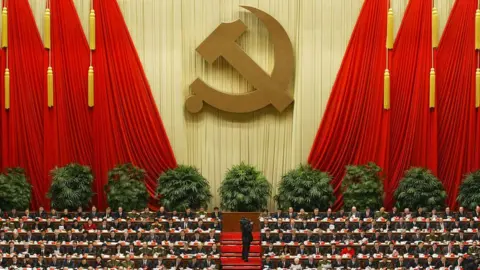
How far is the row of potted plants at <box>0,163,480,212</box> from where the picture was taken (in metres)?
25.9

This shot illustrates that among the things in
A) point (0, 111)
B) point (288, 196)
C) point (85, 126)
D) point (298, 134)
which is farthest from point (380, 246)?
point (0, 111)

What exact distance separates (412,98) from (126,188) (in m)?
8.08

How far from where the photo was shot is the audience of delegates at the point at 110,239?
22.9 m

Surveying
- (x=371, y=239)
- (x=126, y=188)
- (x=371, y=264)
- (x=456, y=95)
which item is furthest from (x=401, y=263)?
(x=126, y=188)

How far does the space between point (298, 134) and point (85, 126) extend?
19.2 feet

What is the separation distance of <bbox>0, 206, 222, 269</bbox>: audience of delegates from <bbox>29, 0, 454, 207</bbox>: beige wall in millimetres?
2991

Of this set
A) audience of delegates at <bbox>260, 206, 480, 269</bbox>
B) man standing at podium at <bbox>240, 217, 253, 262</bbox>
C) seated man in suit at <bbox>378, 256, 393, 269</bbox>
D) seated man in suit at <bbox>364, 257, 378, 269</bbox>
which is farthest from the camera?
man standing at podium at <bbox>240, 217, 253, 262</bbox>

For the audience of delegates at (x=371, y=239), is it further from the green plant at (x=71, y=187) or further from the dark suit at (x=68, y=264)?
the green plant at (x=71, y=187)

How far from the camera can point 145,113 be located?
27594 mm

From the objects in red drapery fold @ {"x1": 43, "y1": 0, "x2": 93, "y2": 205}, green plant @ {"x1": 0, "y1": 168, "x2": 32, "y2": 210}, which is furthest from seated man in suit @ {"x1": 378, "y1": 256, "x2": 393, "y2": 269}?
green plant @ {"x1": 0, "y1": 168, "x2": 32, "y2": 210}

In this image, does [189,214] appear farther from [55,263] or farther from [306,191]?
[55,263]

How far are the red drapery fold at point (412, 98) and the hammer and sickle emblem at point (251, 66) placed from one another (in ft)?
9.64

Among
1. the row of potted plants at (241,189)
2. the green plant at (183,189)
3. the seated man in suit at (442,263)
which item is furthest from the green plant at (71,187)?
the seated man in suit at (442,263)

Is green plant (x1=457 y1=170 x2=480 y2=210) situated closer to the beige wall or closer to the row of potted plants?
the row of potted plants
